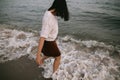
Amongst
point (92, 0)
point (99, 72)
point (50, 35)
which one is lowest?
point (92, 0)

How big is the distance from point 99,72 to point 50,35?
2423 millimetres

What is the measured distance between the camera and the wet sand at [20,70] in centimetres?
552

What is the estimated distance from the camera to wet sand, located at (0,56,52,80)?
5520 millimetres

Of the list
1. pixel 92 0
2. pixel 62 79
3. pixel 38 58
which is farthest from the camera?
pixel 92 0

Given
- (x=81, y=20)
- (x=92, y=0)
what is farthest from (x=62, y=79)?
(x=92, y=0)

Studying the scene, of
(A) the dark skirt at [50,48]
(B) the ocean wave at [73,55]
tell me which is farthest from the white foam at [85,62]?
(A) the dark skirt at [50,48]

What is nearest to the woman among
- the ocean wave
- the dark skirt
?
the dark skirt

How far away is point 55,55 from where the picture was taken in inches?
179

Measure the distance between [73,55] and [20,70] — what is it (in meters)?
2.05

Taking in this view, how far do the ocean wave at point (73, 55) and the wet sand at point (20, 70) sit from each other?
0.28 meters

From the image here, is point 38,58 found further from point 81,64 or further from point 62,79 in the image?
point 81,64

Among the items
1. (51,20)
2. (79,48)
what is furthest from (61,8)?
(79,48)

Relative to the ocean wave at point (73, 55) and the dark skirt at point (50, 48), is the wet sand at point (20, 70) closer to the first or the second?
the ocean wave at point (73, 55)

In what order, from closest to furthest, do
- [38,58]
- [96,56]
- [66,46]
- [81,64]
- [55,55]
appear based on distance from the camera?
[38,58] < [55,55] < [81,64] < [96,56] < [66,46]
